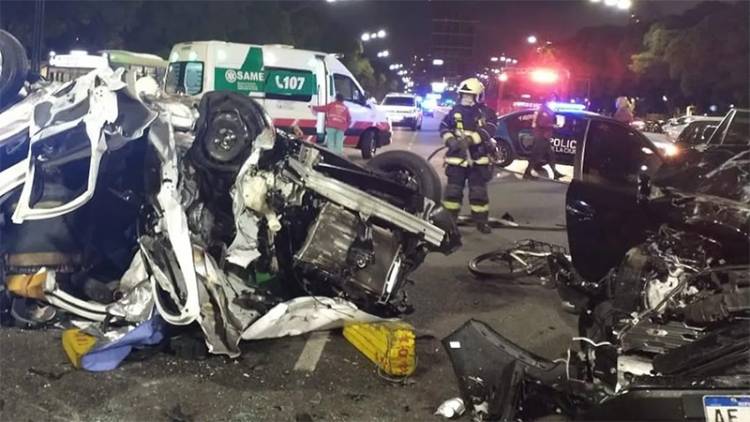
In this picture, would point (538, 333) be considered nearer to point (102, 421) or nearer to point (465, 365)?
point (465, 365)

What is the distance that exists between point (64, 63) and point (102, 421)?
14.4 metres

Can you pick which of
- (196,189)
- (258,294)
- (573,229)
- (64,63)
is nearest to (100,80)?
(196,189)

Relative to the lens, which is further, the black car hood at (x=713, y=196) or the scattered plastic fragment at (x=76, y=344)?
the scattered plastic fragment at (x=76, y=344)

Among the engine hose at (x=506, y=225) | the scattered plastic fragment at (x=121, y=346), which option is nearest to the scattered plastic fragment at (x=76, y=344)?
the scattered plastic fragment at (x=121, y=346)

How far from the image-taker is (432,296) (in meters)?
6.10

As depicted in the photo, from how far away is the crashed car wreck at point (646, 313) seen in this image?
9.53 feet

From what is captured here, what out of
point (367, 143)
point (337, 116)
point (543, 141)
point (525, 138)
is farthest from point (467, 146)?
point (367, 143)

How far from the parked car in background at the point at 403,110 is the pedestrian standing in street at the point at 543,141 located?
1732cm

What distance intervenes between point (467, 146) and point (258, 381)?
4.62 metres

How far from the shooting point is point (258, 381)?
4.27 metres

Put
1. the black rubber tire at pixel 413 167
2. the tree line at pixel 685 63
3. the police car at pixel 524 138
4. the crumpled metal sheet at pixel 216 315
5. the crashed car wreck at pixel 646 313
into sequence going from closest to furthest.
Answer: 1. the crashed car wreck at pixel 646 313
2. the crumpled metal sheet at pixel 216 315
3. the black rubber tire at pixel 413 167
4. the police car at pixel 524 138
5. the tree line at pixel 685 63

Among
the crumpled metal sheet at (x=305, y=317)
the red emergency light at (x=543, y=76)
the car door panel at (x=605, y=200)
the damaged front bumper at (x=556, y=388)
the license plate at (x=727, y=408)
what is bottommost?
the crumpled metal sheet at (x=305, y=317)

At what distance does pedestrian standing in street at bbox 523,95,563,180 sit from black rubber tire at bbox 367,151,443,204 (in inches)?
287

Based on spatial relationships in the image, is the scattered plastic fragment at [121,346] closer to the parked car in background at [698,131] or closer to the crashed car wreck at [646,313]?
the crashed car wreck at [646,313]
